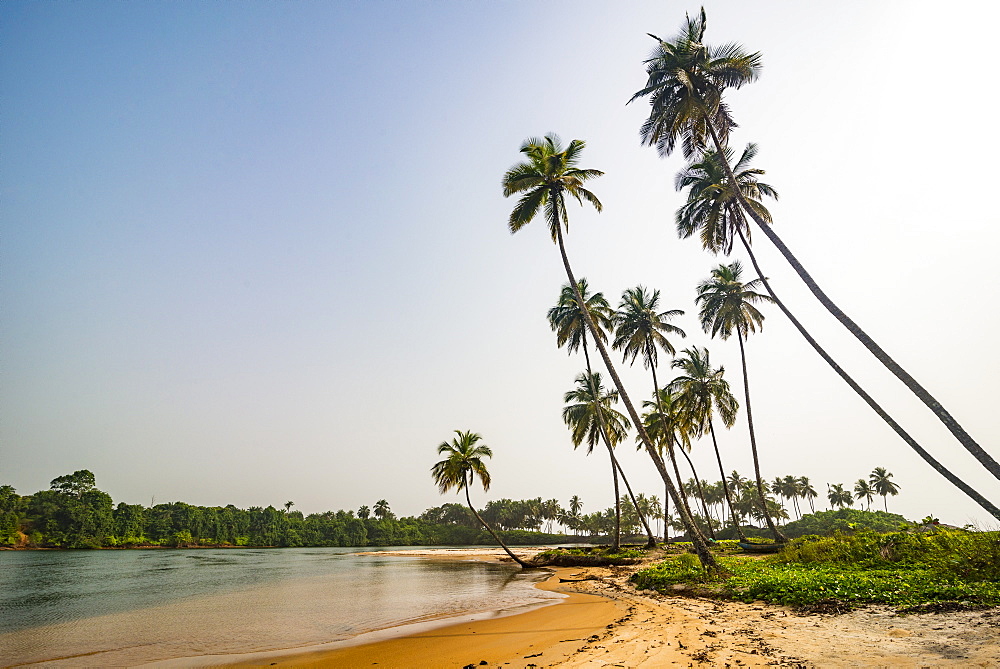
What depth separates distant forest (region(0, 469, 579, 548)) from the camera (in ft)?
266

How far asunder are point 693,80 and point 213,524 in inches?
4843

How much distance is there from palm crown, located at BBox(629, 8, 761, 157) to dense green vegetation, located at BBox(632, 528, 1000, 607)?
613 inches

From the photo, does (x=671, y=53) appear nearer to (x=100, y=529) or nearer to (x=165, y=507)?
(x=100, y=529)

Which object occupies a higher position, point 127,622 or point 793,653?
point 793,653

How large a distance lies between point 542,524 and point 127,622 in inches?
4650

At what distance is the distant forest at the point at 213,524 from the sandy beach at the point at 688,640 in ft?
324

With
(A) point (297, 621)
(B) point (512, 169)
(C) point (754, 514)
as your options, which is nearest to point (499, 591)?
(A) point (297, 621)

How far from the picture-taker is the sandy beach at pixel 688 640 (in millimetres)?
6145

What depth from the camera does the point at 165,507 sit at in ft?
328

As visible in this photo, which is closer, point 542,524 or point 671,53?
point 671,53

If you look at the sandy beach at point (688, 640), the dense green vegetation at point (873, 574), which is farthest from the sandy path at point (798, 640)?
the dense green vegetation at point (873, 574)

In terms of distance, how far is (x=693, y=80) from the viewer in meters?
17.9

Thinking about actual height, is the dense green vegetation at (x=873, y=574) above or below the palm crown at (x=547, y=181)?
below

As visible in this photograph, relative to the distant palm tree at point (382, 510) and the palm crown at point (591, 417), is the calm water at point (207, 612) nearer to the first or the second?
the palm crown at point (591, 417)
